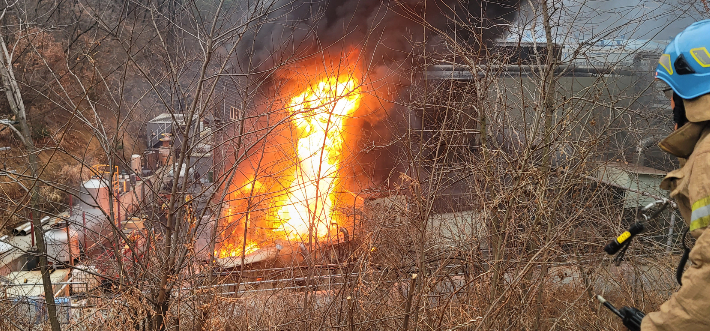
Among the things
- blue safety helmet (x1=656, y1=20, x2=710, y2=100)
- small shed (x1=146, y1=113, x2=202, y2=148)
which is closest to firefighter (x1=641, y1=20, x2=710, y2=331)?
blue safety helmet (x1=656, y1=20, x2=710, y2=100)

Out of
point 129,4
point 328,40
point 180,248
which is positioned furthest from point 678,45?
point 328,40

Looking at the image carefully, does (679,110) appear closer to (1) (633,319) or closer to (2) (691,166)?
(2) (691,166)

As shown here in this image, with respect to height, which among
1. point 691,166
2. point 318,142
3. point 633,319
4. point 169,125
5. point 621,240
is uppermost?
point 169,125

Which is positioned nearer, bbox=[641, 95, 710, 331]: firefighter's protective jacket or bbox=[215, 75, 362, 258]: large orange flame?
bbox=[641, 95, 710, 331]: firefighter's protective jacket

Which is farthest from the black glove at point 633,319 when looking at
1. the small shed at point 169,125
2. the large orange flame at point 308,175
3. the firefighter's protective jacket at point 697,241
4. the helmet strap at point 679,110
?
the small shed at point 169,125

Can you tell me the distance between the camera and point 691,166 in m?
1.76

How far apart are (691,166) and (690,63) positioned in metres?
0.51

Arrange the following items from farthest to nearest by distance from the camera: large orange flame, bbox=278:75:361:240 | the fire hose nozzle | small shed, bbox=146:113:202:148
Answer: large orange flame, bbox=278:75:361:240 → small shed, bbox=146:113:202:148 → the fire hose nozzle

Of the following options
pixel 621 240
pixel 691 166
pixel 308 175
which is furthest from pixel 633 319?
pixel 308 175

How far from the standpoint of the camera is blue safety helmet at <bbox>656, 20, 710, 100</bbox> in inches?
75.0

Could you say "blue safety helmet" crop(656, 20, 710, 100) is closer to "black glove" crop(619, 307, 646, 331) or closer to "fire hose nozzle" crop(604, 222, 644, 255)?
"fire hose nozzle" crop(604, 222, 644, 255)

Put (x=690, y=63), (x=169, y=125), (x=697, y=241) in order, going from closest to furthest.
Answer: (x=697, y=241) → (x=690, y=63) → (x=169, y=125)

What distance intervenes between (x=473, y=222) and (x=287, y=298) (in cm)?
367

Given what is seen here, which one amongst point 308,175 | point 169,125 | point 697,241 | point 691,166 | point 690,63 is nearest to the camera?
point 697,241
